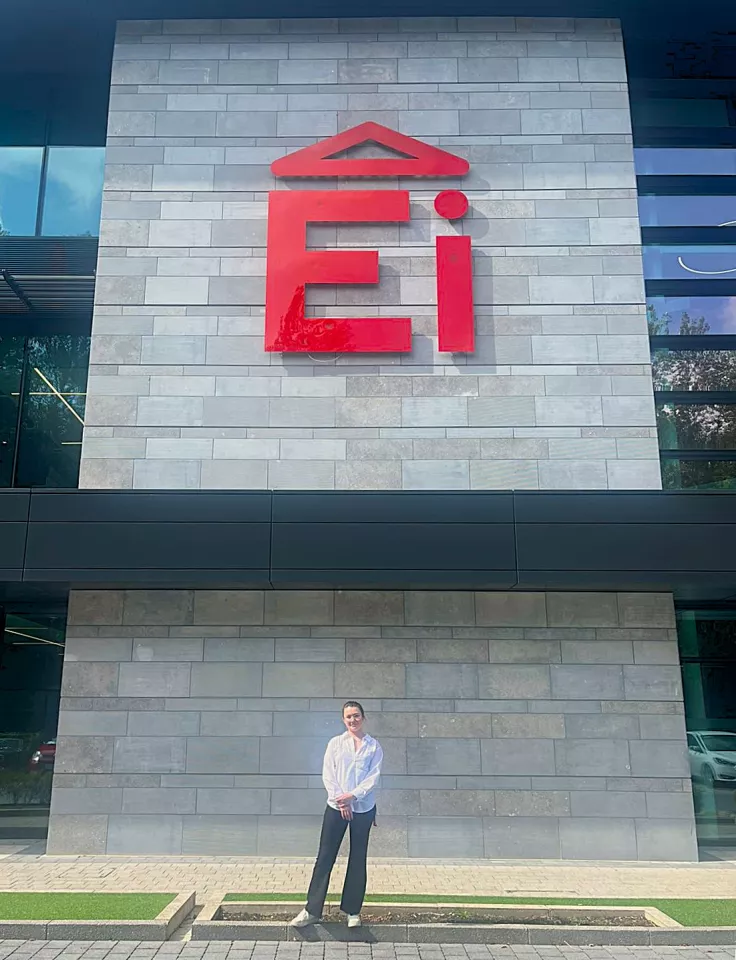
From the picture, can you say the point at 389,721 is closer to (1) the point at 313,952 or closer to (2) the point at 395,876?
(2) the point at 395,876

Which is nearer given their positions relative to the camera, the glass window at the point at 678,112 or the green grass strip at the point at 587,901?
the green grass strip at the point at 587,901

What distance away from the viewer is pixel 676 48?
12992 millimetres

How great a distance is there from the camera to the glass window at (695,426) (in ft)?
38.0

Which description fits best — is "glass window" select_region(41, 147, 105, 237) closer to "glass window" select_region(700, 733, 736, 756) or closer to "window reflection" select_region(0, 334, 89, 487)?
"window reflection" select_region(0, 334, 89, 487)

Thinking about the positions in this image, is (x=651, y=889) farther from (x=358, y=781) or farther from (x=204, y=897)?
(x=204, y=897)

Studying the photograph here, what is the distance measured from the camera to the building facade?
9.88 metres

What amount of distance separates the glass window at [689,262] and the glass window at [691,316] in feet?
1.31

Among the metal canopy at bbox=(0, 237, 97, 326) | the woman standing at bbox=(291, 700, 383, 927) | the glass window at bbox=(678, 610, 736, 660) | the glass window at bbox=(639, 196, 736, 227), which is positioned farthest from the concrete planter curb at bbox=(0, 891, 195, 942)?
the glass window at bbox=(639, 196, 736, 227)

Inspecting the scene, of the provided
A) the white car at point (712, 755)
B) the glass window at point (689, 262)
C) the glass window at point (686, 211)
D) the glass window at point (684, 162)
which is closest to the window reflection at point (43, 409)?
the glass window at point (689, 262)

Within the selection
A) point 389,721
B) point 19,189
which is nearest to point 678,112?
point 389,721

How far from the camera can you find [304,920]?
6691 mm

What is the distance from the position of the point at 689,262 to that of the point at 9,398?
36.1 ft

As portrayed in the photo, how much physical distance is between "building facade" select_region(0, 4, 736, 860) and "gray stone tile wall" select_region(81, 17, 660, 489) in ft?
0.15

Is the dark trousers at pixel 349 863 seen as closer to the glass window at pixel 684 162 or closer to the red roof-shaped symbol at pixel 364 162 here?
the red roof-shaped symbol at pixel 364 162
